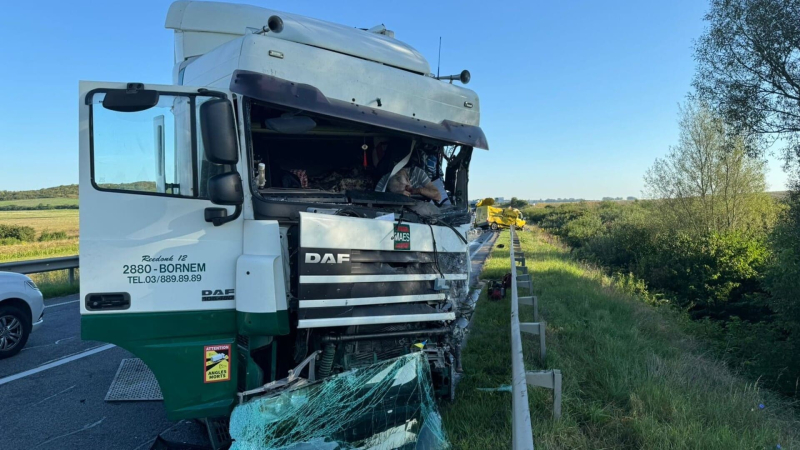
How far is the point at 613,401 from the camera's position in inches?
170

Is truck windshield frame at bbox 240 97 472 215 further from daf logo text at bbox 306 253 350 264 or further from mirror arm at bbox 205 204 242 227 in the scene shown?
daf logo text at bbox 306 253 350 264

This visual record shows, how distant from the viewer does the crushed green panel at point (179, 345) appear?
3152 mm

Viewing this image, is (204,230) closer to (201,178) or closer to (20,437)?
(201,178)

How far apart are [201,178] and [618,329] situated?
648cm

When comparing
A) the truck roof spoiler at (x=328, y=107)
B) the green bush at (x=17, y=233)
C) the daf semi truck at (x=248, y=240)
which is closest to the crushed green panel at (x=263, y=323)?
the daf semi truck at (x=248, y=240)

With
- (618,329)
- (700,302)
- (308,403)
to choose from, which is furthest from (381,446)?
(700,302)

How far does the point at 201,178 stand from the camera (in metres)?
3.39

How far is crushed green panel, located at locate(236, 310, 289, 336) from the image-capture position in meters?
3.28

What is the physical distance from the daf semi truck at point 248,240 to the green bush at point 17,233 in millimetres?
37837

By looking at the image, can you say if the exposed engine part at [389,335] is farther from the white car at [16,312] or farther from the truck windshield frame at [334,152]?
the white car at [16,312]

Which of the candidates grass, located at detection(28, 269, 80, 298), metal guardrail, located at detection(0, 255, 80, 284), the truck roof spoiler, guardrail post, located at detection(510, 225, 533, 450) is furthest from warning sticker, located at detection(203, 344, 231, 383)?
metal guardrail, located at detection(0, 255, 80, 284)

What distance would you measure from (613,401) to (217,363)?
136 inches

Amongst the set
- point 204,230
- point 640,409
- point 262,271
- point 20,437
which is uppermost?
point 204,230

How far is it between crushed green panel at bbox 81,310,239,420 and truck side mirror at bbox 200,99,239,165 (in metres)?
1.11
